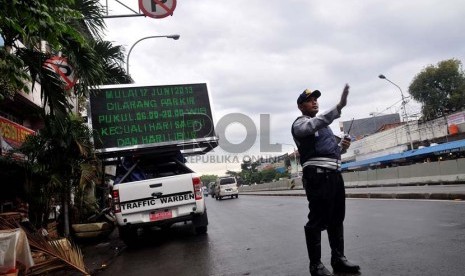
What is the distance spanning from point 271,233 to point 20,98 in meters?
7.72

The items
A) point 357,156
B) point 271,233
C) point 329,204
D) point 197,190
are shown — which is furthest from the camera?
point 357,156

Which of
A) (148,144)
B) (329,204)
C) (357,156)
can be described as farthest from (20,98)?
(357,156)

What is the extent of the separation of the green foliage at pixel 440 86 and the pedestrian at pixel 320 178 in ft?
156

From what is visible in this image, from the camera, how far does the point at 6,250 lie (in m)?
4.40

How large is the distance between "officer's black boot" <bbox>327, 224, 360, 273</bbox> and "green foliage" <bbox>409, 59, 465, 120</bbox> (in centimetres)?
4748

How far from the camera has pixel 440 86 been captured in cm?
4881

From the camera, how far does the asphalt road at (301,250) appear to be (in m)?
4.35

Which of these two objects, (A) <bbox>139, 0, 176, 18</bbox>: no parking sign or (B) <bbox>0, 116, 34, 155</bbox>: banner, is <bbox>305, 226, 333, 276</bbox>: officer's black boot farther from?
(B) <bbox>0, 116, 34, 155</bbox>: banner

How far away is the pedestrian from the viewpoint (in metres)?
4.06

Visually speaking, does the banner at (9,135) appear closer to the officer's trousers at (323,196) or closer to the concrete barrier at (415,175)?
the officer's trousers at (323,196)

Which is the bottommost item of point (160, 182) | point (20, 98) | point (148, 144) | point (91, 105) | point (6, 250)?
point (6, 250)

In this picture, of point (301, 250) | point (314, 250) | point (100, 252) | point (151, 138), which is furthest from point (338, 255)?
point (100, 252)

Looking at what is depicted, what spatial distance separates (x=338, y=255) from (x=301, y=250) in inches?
60.7

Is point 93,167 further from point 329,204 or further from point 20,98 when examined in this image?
point 329,204
